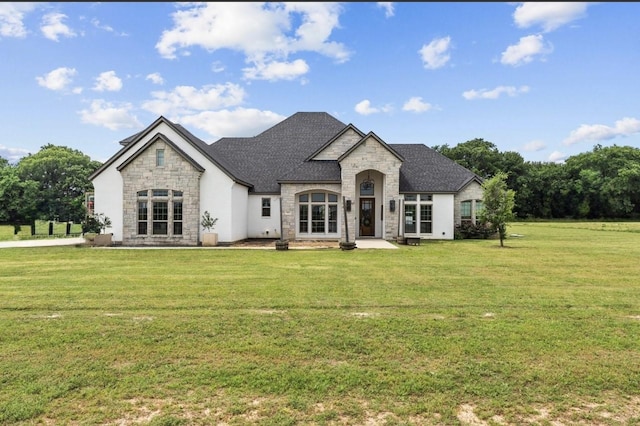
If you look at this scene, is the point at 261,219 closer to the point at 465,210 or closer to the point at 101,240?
the point at 101,240

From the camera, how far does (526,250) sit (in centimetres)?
1884

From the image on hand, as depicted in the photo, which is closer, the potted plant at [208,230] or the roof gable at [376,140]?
the potted plant at [208,230]

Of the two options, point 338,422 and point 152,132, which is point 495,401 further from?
point 152,132

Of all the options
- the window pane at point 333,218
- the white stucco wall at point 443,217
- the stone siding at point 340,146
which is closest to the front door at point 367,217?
the window pane at point 333,218

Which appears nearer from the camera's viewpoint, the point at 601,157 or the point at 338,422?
the point at 338,422

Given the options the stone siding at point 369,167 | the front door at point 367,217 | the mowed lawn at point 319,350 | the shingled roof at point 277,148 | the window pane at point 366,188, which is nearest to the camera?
the mowed lawn at point 319,350

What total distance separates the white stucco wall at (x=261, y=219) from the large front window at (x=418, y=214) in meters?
8.77

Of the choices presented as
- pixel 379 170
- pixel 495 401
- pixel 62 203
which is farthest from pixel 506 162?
pixel 495 401

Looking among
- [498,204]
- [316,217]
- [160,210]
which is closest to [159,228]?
[160,210]

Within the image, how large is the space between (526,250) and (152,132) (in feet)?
72.0

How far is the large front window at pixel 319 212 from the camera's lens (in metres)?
25.4

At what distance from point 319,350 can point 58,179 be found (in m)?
62.6

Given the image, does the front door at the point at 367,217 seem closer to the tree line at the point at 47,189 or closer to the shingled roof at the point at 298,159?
the shingled roof at the point at 298,159

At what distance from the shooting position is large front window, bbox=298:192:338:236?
25.4 metres
